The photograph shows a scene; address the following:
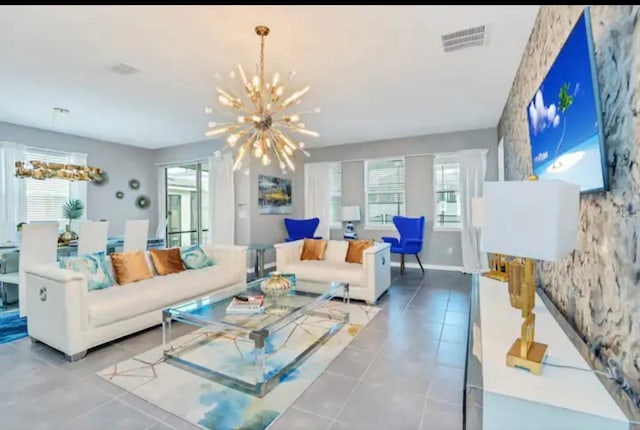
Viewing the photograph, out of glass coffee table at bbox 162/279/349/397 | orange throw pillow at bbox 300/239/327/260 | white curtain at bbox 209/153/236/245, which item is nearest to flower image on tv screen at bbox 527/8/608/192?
glass coffee table at bbox 162/279/349/397

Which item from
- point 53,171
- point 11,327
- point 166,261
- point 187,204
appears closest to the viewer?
point 11,327

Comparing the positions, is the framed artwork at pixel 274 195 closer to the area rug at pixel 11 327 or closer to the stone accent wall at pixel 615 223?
the area rug at pixel 11 327

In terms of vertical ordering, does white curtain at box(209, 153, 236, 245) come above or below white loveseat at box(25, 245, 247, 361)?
above

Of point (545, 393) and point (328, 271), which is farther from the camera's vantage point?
point (328, 271)

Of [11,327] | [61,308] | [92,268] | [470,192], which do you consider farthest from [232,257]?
[470,192]

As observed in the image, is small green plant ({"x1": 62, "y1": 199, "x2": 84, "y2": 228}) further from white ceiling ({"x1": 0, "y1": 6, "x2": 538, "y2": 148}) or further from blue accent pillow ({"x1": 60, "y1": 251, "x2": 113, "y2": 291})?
blue accent pillow ({"x1": 60, "y1": 251, "x2": 113, "y2": 291})

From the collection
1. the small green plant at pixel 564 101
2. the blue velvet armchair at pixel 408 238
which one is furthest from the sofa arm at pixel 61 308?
the blue velvet armchair at pixel 408 238

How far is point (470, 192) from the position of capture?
5.81 meters

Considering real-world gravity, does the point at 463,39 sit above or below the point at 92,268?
above

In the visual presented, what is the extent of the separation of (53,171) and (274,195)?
3.57 meters

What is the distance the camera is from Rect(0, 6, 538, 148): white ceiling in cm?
241

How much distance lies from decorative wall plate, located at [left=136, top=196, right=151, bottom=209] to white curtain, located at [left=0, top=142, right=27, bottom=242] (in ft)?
6.37

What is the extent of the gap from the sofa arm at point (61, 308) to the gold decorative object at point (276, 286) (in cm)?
143

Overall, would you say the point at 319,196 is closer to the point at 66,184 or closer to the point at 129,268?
the point at 129,268
